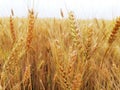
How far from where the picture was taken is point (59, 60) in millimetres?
619

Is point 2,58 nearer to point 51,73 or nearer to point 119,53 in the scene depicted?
Result: point 51,73

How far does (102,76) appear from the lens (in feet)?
2.95

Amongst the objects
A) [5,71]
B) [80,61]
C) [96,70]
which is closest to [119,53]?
[96,70]

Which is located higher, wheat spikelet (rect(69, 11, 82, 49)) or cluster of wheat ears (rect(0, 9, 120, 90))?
wheat spikelet (rect(69, 11, 82, 49))

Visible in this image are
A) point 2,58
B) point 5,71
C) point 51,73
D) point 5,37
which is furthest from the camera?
point 5,37

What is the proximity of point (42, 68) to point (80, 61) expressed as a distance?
302mm

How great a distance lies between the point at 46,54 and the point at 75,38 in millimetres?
441

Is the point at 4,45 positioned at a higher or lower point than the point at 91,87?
higher

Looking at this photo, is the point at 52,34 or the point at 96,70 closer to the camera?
the point at 96,70

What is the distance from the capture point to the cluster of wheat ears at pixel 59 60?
0.64m

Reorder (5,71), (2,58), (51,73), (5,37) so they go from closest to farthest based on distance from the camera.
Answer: (5,71) < (2,58) < (51,73) < (5,37)

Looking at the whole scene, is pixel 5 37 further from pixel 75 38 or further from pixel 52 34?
pixel 75 38

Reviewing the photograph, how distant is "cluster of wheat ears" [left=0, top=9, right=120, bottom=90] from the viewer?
639 mm

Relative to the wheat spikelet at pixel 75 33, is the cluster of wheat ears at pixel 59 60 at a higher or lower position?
lower
